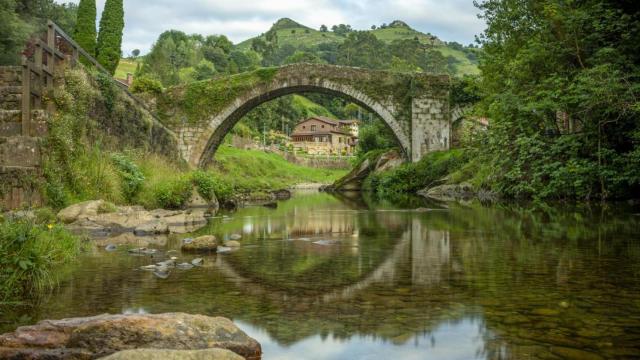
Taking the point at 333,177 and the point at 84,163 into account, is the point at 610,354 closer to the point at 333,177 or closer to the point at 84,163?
the point at 84,163

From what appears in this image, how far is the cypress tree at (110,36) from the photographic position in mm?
41625

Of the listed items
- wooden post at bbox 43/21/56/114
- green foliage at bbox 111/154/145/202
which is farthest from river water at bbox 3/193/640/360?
wooden post at bbox 43/21/56/114

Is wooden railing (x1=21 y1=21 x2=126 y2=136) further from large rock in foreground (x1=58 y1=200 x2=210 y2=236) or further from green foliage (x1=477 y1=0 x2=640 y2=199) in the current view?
green foliage (x1=477 y1=0 x2=640 y2=199)

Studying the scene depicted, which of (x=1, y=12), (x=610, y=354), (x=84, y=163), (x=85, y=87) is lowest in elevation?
(x=610, y=354)

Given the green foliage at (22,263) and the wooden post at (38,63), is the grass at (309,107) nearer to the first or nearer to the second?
the wooden post at (38,63)

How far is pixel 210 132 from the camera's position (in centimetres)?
2702

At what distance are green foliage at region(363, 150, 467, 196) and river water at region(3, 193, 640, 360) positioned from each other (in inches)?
681

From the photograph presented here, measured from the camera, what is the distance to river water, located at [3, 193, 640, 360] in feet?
10.7

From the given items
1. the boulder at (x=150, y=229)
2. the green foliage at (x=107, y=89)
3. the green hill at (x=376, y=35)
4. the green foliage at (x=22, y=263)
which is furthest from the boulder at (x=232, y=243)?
the green hill at (x=376, y=35)

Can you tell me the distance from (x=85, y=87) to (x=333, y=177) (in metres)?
42.5

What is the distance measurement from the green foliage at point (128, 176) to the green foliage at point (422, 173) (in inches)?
559

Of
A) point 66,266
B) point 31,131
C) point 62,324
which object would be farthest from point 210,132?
point 62,324

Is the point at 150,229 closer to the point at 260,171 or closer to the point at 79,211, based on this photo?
the point at 79,211

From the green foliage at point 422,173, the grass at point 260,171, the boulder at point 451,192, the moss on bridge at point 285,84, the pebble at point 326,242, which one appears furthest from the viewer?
the grass at point 260,171
